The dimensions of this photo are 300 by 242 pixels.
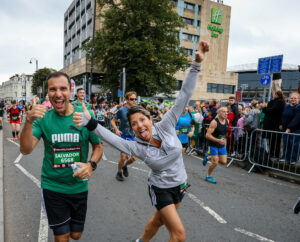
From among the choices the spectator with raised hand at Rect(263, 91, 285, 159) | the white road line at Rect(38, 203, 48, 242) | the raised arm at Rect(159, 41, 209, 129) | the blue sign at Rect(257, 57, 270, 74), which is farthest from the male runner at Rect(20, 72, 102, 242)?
the blue sign at Rect(257, 57, 270, 74)

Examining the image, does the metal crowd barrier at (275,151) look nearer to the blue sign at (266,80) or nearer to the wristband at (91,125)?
the blue sign at (266,80)

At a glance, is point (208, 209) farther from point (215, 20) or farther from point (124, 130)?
point (215, 20)

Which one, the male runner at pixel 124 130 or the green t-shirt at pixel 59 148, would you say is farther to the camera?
the male runner at pixel 124 130

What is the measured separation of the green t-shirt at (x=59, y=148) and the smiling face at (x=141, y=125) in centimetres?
48

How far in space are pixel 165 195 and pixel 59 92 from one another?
1.37 metres

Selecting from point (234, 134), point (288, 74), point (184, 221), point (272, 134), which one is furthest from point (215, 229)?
point (288, 74)

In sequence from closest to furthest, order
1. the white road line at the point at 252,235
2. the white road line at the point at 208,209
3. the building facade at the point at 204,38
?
the white road line at the point at 252,235 < the white road line at the point at 208,209 < the building facade at the point at 204,38

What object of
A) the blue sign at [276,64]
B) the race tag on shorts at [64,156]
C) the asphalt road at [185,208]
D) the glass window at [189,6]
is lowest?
the asphalt road at [185,208]

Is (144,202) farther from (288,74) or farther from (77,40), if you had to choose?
(288,74)

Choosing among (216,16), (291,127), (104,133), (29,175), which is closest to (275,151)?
(291,127)

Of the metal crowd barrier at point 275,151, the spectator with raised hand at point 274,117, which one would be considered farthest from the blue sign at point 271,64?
the metal crowd barrier at point 275,151

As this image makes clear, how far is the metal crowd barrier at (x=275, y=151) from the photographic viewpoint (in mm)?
5984

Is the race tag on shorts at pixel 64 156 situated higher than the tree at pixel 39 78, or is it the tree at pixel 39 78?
the tree at pixel 39 78

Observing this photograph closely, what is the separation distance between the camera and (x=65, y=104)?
6.62 ft
